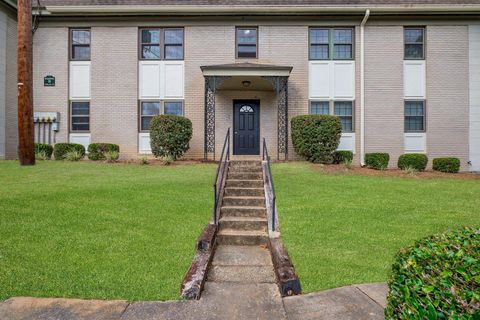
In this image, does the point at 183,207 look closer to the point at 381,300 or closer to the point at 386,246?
the point at 386,246

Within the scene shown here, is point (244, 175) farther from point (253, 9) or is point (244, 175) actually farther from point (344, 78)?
point (253, 9)

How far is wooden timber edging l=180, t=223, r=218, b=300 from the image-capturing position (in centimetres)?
366

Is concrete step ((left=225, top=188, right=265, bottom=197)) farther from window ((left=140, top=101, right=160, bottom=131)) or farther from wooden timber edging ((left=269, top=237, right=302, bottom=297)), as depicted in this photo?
window ((left=140, top=101, right=160, bottom=131))

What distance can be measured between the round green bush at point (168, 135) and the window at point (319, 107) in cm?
549

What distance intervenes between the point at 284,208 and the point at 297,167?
464 centimetres

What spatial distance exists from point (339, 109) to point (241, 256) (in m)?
10.7

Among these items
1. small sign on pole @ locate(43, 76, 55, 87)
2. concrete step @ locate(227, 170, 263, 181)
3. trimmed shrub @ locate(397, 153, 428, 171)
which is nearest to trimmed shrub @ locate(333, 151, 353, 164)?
trimmed shrub @ locate(397, 153, 428, 171)

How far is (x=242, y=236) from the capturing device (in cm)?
573

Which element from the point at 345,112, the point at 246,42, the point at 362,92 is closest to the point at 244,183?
the point at 345,112

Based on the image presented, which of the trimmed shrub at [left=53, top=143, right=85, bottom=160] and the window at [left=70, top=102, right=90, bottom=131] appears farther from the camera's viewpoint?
the window at [left=70, top=102, right=90, bottom=131]

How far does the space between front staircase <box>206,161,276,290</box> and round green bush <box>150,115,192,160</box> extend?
3.93 m

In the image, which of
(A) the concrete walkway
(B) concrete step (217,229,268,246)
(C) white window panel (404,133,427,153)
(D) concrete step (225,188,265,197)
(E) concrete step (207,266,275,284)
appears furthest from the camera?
(C) white window panel (404,133,427,153)

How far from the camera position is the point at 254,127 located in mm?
14406

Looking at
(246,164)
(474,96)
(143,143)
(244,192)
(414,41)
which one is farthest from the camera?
(143,143)
